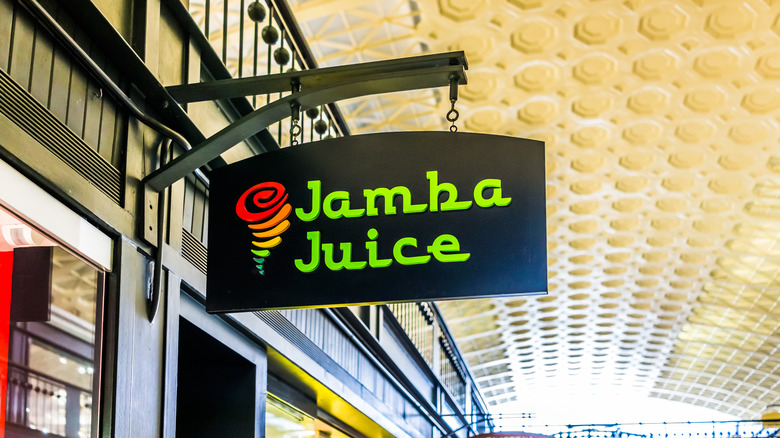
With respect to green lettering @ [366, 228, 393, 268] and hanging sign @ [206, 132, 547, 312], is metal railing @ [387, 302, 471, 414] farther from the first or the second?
green lettering @ [366, 228, 393, 268]

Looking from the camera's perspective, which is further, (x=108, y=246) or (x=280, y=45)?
(x=280, y=45)

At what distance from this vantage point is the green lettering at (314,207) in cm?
421

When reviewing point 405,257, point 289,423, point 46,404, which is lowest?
point 46,404

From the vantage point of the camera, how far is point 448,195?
410cm

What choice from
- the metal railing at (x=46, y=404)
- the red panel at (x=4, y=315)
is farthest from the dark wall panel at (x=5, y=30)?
the metal railing at (x=46, y=404)

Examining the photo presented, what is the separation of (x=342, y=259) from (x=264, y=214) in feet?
1.46

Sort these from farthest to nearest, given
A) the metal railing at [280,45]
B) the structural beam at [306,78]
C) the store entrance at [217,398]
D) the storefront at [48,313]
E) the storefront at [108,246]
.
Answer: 1. the store entrance at [217,398]
2. the metal railing at [280,45]
3. the structural beam at [306,78]
4. the storefront at [108,246]
5. the storefront at [48,313]

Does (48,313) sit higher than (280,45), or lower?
lower

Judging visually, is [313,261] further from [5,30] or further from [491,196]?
[5,30]

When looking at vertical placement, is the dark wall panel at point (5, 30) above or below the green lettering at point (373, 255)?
above

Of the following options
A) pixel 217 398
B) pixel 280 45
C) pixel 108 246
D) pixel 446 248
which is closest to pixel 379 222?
pixel 446 248

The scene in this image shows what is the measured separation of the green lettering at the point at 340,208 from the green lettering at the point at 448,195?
316 millimetres

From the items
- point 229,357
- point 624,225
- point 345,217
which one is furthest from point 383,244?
point 624,225

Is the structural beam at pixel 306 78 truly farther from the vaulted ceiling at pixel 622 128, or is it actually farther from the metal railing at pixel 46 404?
the vaulted ceiling at pixel 622 128
